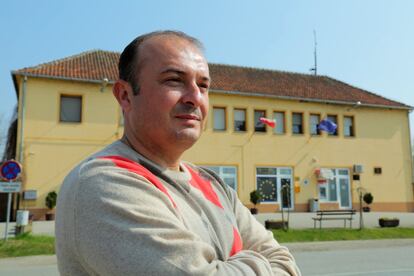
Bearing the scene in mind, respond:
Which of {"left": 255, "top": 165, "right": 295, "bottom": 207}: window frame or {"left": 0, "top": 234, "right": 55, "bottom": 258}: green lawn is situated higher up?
{"left": 255, "top": 165, "right": 295, "bottom": 207}: window frame

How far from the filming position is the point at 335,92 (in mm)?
30375

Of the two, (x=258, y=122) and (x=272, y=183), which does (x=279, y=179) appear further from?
(x=258, y=122)

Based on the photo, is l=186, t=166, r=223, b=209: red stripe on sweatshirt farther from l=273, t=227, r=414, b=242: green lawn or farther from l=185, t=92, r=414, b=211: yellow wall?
l=185, t=92, r=414, b=211: yellow wall

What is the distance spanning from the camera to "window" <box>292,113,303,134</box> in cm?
2786

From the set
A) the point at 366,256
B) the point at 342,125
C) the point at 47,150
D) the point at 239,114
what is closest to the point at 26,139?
the point at 47,150

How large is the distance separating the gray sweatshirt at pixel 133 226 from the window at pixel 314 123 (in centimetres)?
2747

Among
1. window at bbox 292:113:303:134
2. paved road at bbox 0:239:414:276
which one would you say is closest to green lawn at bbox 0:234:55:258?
paved road at bbox 0:239:414:276

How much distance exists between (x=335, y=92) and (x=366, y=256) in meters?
21.4

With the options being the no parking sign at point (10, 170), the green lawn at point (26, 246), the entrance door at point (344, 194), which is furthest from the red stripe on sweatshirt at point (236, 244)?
the entrance door at point (344, 194)

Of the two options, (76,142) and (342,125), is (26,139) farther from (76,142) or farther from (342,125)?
(342,125)

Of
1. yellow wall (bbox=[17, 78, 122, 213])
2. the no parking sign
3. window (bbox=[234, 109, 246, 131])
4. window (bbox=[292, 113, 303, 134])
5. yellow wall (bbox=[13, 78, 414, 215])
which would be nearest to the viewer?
the no parking sign

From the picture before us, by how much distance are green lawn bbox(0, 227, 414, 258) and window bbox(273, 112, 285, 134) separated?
40.8ft

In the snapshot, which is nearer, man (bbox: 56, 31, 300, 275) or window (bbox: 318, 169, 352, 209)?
man (bbox: 56, 31, 300, 275)

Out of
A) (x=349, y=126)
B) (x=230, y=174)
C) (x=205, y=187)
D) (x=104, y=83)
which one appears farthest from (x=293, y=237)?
(x=349, y=126)
